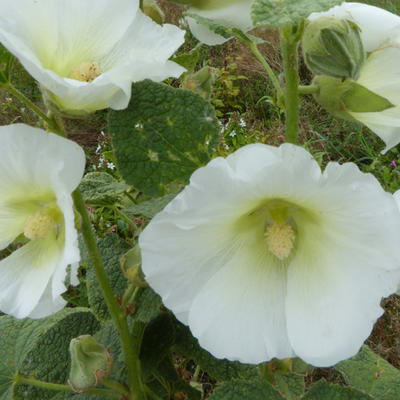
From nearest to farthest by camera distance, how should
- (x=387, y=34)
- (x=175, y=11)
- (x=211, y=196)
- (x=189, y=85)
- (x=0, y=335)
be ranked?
(x=211, y=196) → (x=387, y=34) → (x=189, y=85) → (x=0, y=335) → (x=175, y=11)

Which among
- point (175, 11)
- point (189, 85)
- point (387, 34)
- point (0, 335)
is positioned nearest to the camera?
point (387, 34)

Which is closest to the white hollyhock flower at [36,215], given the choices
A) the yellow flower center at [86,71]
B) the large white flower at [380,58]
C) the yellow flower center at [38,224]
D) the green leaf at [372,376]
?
the yellow flower center at [38,224]

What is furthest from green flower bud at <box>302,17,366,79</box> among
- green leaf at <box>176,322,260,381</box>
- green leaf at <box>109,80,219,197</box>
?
green leaf at <box>176,322,260,381</box>

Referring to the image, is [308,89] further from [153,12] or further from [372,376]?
[372,376]

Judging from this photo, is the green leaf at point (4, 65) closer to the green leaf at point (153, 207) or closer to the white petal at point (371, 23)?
the green leaf at point (153, 207)

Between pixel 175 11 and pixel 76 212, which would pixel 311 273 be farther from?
pixel 175 11

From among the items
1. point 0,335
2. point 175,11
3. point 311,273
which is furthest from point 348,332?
point 175,11
